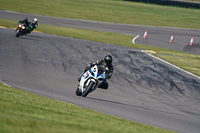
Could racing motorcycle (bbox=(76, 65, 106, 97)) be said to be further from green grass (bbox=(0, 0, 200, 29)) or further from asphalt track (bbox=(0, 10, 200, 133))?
green grass (bbox=(0, 0, 200, 29))

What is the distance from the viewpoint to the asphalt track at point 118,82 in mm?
8477

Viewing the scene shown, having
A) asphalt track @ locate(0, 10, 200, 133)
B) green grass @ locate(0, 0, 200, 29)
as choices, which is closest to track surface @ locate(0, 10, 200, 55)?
green grass @ locate(0, 0, 200, 29)

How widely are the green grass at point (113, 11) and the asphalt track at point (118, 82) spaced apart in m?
21.3

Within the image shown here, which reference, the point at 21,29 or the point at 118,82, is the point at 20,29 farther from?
the point at 118,82

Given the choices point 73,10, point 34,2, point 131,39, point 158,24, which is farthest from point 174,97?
point 34,2

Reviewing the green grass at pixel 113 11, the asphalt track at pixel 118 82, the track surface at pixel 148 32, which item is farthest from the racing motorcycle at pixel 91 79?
the green grass at pixel 113 11

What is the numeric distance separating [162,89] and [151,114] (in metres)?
3.06

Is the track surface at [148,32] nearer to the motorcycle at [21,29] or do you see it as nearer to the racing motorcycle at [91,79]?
the motorcycle at [21,29]

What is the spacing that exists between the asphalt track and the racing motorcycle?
33cm

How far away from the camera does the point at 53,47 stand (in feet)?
56.7

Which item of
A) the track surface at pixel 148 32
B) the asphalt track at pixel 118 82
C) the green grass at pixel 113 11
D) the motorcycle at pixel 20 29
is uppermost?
the green grass at pixel 113 11

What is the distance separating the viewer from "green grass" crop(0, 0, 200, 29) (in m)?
38.1

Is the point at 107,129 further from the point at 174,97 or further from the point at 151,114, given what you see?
the point at 174,97

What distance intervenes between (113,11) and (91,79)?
35.2m
